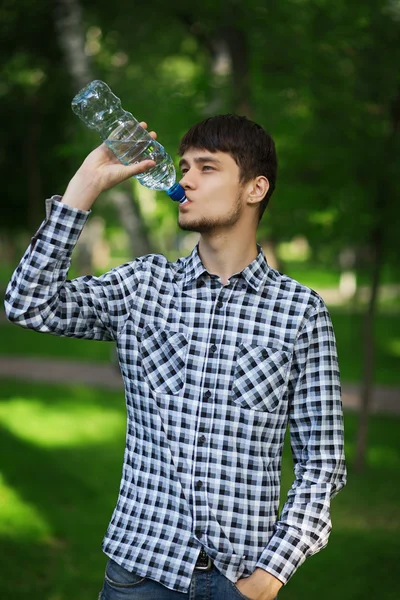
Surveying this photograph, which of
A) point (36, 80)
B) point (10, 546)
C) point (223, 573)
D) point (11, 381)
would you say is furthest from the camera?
point (36, 80)

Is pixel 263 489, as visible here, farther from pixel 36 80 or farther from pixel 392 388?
pixel 36 80

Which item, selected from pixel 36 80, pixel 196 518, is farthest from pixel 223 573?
pixel 36 80

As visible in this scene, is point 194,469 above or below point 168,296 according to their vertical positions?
below

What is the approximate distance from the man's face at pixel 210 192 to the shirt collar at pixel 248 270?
0.11 metres

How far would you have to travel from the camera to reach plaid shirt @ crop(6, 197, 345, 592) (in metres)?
2.79

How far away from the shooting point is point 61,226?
2797mm

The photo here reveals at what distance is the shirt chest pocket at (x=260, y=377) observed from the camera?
9.39 ft

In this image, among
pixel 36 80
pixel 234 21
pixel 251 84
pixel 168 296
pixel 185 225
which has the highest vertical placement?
pixel 36 80

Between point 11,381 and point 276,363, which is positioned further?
point 11,381

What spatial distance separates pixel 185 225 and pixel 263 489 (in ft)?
2.93

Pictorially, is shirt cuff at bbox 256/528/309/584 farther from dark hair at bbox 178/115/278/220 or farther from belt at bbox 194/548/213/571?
dark hair at bbox 178/115/278/220

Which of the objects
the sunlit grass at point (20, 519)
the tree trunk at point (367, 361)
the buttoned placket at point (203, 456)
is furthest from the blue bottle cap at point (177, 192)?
the tree trunk at point (367, 361)

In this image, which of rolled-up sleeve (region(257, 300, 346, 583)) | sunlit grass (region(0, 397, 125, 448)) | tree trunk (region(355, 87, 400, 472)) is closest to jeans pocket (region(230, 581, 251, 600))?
rolled-up sleeve (region(257, 300, 346, 583))

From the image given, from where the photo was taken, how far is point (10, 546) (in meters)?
6.71
